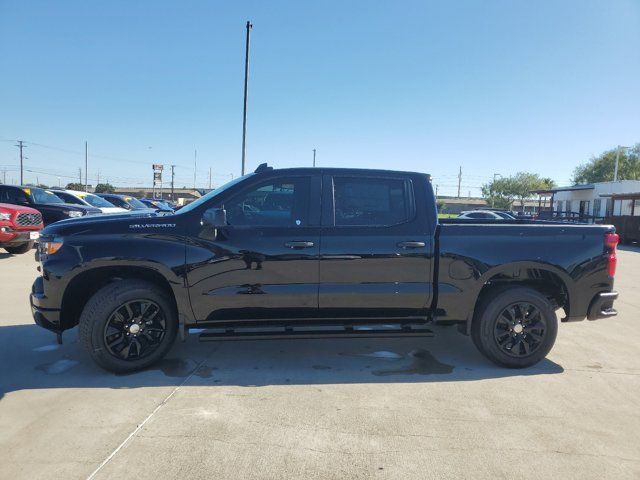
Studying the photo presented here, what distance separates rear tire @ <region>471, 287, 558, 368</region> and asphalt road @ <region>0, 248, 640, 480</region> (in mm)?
172

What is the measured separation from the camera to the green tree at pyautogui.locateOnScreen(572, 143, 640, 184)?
66125mm

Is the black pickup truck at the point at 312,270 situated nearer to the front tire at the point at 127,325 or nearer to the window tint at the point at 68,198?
the front tire at the point at 127,325

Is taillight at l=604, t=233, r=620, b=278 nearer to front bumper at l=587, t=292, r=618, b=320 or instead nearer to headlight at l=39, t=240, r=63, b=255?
front bumper at l=587, t=292, r=618, b=320

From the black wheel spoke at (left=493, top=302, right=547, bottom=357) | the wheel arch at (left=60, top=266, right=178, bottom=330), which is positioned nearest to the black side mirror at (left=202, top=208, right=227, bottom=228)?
the wheel arch at (left=60, top=266, right=178, bottom=330)

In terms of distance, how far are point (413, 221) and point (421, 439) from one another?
2.01 metres

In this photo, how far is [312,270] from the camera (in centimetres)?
414

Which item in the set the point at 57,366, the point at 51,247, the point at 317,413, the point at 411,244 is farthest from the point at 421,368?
the point at 51,247

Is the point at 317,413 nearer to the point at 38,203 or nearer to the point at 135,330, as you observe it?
the point at 135,330

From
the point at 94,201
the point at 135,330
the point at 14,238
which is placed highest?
the point at 94,201

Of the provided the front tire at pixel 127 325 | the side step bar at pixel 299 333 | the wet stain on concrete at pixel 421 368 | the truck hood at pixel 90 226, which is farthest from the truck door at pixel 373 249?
the truck hood at pixel 90 226

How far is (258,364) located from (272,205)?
158 centimetres

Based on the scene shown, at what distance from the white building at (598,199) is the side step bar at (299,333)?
2984 cm

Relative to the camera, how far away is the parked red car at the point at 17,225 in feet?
33.4

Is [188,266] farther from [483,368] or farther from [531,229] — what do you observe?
[531,229]
